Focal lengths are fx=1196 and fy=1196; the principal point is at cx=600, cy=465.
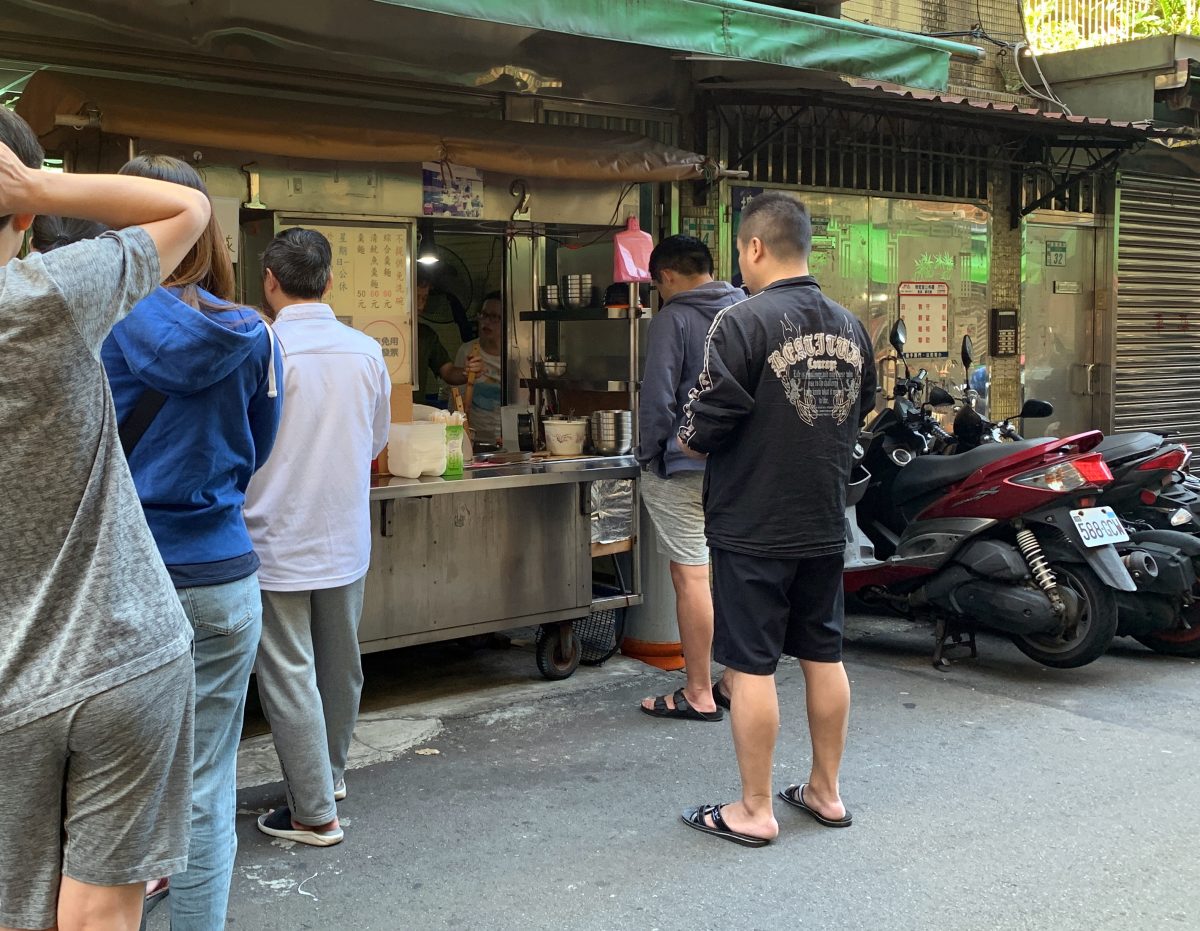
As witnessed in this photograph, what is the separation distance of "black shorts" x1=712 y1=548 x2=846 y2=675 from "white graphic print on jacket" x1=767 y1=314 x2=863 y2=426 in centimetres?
47

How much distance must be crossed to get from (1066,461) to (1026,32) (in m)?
5.78

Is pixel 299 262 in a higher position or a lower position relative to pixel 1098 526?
Result: higher

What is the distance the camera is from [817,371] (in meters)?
3.73

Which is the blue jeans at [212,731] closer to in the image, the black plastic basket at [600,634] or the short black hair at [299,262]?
the short black hair at [299,262]

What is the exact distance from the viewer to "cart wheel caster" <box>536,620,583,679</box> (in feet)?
18.6

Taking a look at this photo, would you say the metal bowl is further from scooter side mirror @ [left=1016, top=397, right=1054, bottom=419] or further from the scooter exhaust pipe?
the scooter exhaust pipe

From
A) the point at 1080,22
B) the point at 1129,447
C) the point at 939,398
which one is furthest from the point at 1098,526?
the point at 1080,22

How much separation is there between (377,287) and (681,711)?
254cm

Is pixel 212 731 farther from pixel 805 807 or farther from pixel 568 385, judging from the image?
pixel 568 385

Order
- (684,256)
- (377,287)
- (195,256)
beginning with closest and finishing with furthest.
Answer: (195,256), (684,256), (377,287)

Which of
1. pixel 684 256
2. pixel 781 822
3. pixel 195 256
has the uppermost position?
pixel 684 256

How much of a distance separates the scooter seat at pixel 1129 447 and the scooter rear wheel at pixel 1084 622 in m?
0.90

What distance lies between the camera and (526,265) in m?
7.11

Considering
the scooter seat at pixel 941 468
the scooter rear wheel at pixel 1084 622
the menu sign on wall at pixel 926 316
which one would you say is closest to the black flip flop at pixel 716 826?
the scooter rear wheel at pixel 1084 622
